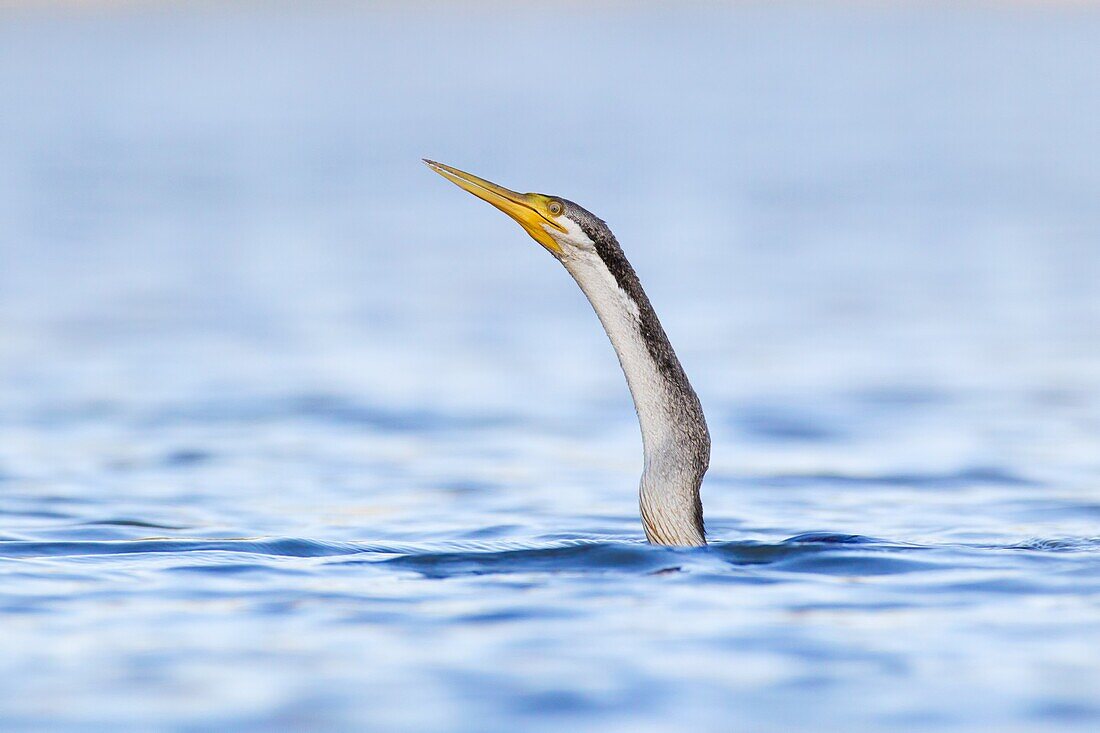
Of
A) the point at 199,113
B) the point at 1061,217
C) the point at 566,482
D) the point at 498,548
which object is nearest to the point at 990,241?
the point at 1061,217

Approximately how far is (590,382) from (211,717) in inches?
424

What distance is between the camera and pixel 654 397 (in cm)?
1002

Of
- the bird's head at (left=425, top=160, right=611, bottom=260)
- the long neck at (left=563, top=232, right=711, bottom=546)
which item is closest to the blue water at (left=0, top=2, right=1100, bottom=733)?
the long neck at (left=563, top=232, right=711, bottom=546)

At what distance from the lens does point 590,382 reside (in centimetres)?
1805

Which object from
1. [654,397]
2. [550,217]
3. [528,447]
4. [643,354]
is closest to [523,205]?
[550,217]

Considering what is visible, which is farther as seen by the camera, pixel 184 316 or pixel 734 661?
pixel 184 316

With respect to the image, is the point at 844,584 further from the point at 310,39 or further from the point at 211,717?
the point at 310,39

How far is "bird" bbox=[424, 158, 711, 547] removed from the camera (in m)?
9.88

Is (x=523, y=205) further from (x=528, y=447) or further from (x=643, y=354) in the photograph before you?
(x=528, y=447)

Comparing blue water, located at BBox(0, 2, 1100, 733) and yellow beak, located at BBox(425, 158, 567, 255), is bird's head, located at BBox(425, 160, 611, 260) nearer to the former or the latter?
yellow beak, located at BBox(425, 158, 567, 255)

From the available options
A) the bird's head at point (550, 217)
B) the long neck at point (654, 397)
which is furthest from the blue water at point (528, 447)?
the bird's head at point (550, 217)

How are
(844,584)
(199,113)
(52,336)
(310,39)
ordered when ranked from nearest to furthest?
(844,584)
(52,336)
(199,113)
(310,39)

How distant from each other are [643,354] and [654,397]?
220 mm

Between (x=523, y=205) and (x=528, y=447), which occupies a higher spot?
(x=523, y=205)
